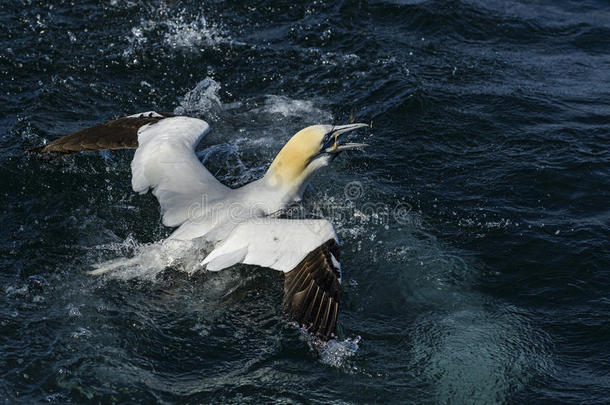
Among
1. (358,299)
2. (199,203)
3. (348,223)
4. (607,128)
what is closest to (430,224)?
(348,223)

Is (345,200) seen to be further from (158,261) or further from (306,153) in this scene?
(158,261)

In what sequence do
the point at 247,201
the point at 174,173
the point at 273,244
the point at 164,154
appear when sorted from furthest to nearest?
the point at 164,154 < the point at 174,173 < the point at 247,201 < the point at 273,244

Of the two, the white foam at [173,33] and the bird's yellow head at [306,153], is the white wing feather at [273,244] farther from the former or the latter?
the white foam at [173,33]

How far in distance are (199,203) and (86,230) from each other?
3.66 feet

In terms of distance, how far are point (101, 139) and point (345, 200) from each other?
2339mm

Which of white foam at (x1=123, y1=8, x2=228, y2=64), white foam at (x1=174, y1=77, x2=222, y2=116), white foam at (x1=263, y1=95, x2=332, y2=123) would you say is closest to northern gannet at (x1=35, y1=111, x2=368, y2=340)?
white foam at (x1=174, y1=77, x2=222, y2=116)

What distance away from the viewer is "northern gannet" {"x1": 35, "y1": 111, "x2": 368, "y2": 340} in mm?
4832

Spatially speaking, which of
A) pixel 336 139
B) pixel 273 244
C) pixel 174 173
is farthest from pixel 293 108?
pixel 273 244

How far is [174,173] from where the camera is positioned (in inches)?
235

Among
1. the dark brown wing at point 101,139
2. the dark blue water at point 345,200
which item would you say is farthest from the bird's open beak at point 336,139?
the dark brown wing at point 101,139

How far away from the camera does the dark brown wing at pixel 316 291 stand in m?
4.68

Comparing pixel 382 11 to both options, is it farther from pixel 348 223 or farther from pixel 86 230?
pixel 86 230

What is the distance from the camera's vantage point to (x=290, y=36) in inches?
390

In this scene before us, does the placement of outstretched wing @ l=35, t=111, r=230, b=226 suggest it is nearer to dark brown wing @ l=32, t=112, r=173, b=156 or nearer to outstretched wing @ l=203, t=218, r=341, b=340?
dark brown wing @ l=32, t=112, r=173, b=156
